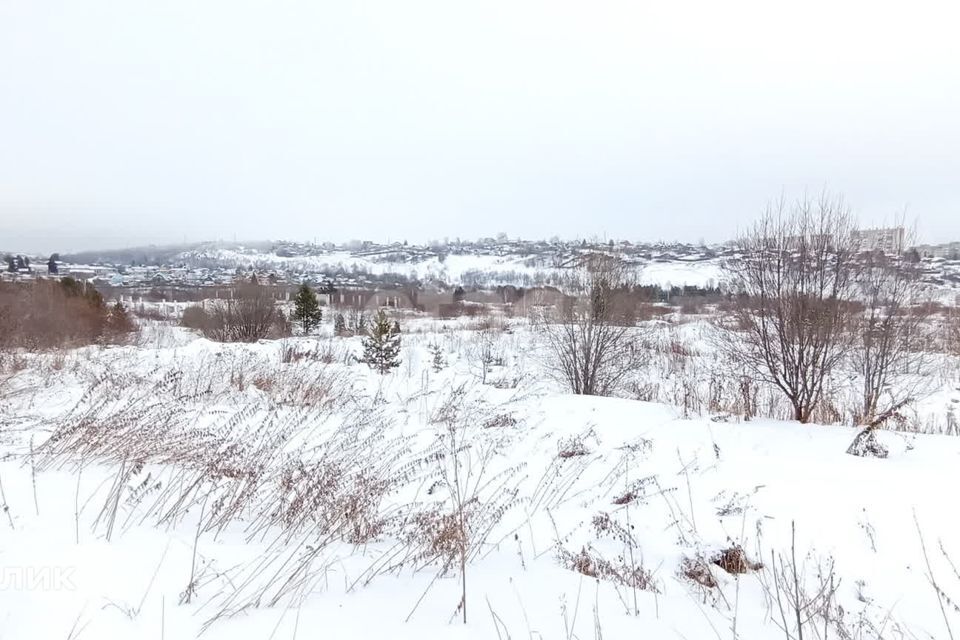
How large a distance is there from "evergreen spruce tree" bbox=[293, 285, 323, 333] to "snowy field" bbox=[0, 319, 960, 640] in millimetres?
25921

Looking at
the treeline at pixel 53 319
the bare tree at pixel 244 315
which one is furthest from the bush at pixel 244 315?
the treeline at pixel 53 319

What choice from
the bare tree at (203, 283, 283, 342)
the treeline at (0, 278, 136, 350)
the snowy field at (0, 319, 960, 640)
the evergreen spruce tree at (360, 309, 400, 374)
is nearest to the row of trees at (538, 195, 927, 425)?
the snowy field at (0, 319, 960, 640)

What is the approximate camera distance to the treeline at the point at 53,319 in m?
13.7

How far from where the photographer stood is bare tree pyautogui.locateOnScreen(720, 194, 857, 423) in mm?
7180

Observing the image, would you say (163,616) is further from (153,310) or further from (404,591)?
(153,310)

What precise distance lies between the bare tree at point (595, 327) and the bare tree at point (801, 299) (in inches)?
131

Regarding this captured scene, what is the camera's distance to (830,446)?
4.90 m

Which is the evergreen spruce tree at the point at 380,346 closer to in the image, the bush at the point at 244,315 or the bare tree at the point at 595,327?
the bare tree at the point at 595,327

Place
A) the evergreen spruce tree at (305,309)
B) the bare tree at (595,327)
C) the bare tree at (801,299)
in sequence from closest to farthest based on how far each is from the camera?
1. the bare tree at (801,299)
2. the bare tree at (595,327)
3. the evergreen spruce tree at (305,309)

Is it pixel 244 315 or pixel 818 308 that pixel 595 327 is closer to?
pixel 818 308

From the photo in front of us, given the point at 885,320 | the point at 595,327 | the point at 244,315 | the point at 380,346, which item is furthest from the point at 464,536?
the point at 244,315

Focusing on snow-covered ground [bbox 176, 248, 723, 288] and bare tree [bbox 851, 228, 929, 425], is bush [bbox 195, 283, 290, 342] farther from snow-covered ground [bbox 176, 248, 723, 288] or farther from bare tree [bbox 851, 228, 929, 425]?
snow-covered ground [bbox 176, 248, 723, 288]

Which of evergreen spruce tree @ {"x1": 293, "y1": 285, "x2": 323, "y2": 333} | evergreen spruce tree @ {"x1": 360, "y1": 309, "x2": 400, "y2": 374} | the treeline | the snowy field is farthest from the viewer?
evergreen spruce tree @ {"x1": 293, "y1": 285, "x2": 323, "y2": 333}

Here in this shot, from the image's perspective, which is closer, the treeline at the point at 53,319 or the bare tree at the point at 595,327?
the bare tree at the point at 595,327
